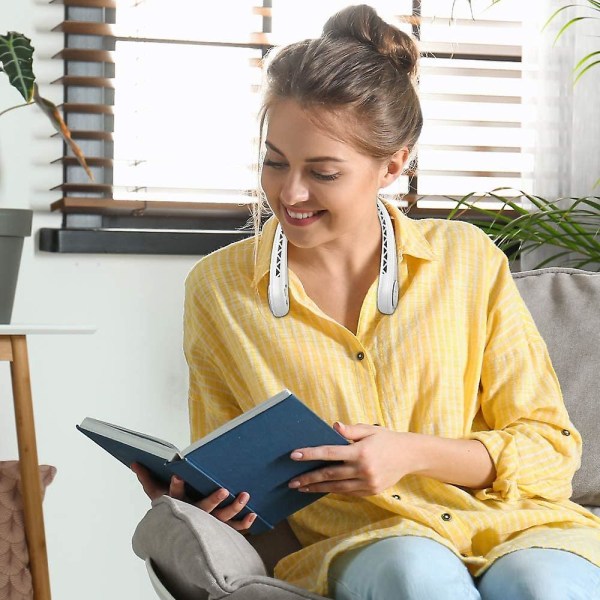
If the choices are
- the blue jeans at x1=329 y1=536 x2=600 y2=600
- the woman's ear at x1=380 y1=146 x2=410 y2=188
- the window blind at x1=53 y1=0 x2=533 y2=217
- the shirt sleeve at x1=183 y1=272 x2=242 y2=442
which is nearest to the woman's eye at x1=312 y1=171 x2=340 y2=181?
the woman's ear at x1=380 y1=146 x2=410 y2=188

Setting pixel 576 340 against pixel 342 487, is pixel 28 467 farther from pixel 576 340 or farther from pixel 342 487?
pixel 576 340

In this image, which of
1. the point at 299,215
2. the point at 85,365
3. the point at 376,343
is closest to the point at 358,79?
the point at 299,215

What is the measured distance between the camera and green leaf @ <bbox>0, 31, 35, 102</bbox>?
75.4 inches

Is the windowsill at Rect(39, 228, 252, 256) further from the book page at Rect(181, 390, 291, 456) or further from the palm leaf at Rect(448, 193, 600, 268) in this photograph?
the book page at Rect(181, 390, 291, 456)

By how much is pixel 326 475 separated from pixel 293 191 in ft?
1.24

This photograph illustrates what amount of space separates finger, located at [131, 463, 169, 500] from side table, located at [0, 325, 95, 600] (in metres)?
0.61

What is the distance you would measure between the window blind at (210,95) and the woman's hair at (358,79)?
2.63ft

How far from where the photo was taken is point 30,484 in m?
1.94

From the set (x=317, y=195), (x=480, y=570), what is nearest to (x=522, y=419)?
(x=480, y=570)

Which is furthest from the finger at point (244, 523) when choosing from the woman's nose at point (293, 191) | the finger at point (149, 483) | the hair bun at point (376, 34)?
the hair bun at point (376, 34)

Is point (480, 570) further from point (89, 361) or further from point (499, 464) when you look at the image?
point (89, 361)

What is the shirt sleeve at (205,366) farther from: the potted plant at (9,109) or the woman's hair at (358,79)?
the potted plant at (9,109)

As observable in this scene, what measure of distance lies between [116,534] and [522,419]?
127 centimetres

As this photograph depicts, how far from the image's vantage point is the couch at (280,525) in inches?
46.1
